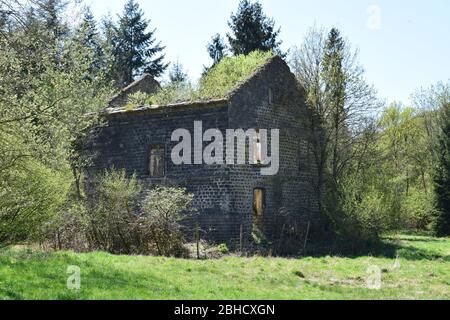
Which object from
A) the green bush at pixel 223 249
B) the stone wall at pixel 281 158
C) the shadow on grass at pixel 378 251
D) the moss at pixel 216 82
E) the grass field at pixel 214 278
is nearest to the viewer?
the grass field at pixel 214 278

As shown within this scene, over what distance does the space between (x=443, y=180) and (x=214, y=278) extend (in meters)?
21.4

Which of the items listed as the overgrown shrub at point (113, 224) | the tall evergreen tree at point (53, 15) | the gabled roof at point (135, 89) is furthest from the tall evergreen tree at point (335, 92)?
the tall evergreen tree at point (53, 15)

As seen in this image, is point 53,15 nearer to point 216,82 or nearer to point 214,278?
point 214,278

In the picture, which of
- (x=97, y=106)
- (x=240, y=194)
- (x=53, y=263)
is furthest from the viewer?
(x=97, y=106)

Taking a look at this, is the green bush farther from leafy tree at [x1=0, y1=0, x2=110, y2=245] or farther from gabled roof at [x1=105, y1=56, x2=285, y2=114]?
leafy tree at [x1=0, y1=0, x2=110, y2=245]

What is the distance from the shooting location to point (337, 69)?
23562 mm

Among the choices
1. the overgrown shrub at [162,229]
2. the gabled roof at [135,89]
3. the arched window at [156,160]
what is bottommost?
the overgrown shrub at [162,229]

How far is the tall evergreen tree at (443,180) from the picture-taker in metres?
28.7

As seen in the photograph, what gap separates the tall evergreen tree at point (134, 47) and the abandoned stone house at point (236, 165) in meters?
22.9

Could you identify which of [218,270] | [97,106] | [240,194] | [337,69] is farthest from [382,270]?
[97,106]

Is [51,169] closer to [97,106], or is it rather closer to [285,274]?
[285,274]

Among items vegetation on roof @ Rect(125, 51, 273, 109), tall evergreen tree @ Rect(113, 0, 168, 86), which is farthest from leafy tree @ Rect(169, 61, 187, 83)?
vegetation on roof @ Rect(125, 51, 273, 109)

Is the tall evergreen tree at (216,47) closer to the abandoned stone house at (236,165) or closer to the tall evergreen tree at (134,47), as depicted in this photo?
the tall evergreen tree at (134,47)

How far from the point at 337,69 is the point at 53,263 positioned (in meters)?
16.0
